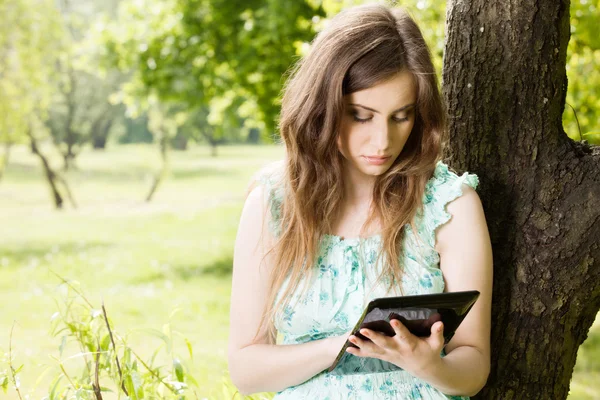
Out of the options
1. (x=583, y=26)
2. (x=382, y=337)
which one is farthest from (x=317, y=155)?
(x=583, y=26)

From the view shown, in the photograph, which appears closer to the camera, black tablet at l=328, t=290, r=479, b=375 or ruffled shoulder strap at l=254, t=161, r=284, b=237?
black tablet at l=328, t=290, r=479, b=375

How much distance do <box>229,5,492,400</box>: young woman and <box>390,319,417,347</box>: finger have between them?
0.24m

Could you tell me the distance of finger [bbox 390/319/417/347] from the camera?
1660 millimetres

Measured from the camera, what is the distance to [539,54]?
7.32 feet

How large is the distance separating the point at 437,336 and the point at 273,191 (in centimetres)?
70

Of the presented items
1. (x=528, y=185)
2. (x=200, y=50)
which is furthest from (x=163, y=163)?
(x=528, y=185)

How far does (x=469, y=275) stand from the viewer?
78.9 inches

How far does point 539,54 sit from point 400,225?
0.67 metres

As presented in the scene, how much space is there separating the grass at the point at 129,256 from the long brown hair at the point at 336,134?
1.90 ft

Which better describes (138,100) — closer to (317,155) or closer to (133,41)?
(133,41)

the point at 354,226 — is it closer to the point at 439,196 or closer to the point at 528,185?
the point at 439,196

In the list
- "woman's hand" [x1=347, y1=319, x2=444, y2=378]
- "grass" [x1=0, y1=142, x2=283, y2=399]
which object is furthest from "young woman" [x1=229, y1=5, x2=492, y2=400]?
"grass" [x1=0, y1=142, x2=283, y2=399]

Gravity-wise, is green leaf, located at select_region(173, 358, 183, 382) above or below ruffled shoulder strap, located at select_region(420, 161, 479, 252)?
below

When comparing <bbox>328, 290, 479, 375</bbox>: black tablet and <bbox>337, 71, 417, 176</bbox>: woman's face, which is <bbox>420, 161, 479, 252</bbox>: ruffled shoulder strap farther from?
<bbox>328, 290, 479, 375</bbox>: black tablet
